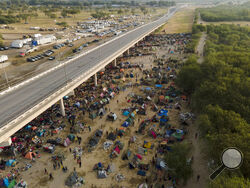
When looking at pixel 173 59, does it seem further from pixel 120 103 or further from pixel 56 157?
pixel 56 157

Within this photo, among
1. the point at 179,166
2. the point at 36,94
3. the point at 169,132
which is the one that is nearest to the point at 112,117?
the point at 169,132

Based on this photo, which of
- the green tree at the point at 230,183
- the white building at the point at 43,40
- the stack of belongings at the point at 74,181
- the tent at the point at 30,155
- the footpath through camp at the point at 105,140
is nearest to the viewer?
the green tree at the point at 230,183

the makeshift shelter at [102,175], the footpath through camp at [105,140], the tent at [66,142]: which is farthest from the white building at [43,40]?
the makeshift shelter at [102,175]

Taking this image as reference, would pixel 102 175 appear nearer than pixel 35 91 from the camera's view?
Yes

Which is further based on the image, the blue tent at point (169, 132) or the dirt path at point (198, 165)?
the blue tent at point (169, 132)

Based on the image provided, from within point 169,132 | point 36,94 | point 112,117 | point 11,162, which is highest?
point 36,94

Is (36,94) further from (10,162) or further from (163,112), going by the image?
(163,112)

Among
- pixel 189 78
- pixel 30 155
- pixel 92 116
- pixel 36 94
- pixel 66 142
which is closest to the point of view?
pixel 30 155

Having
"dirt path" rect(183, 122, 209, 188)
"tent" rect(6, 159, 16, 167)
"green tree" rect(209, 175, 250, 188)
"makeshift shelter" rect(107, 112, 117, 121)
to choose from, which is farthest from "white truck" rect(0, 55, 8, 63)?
"green tree" rect(209, 175, 250, 188)

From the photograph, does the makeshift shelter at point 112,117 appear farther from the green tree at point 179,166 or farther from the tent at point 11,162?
the tent at point 11,162

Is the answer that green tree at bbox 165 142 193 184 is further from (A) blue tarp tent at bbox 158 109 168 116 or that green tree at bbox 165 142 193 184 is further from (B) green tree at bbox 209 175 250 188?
(A) blue tarp tent at bbox 158 109 168 116
